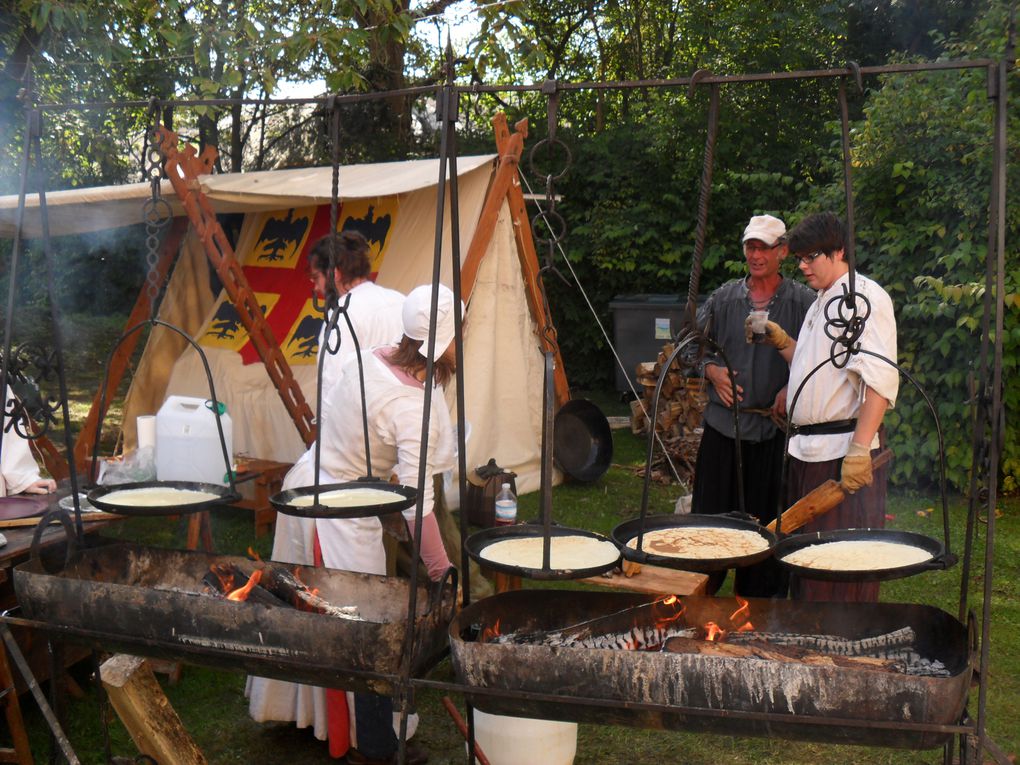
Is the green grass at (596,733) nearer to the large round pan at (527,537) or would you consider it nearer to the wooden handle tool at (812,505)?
the wooden handle tool at (812,505)

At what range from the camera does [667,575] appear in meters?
3.91

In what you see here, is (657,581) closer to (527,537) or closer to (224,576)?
(527,537)

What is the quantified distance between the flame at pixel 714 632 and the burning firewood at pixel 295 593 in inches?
38.4

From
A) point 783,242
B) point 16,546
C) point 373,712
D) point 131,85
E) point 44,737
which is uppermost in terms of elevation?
point 131,85

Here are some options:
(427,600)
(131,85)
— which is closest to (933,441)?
(427,600)

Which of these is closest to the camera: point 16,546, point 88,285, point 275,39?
point 16,546

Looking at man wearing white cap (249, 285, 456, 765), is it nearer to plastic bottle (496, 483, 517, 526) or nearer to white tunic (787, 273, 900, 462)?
white tunic (787, 273, 900, 462)

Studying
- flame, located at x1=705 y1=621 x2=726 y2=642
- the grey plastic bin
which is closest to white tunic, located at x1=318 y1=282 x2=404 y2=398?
flame, located at x1=705 y1=621 x2=726 y2=642

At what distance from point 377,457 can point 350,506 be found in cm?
72

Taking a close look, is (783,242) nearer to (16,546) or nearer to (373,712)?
(373,712)

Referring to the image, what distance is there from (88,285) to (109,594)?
474 inches

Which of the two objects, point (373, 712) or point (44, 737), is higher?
point (373, 712)

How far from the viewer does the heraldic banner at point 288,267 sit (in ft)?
22.3

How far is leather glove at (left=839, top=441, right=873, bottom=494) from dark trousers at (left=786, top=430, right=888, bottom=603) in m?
0.20
